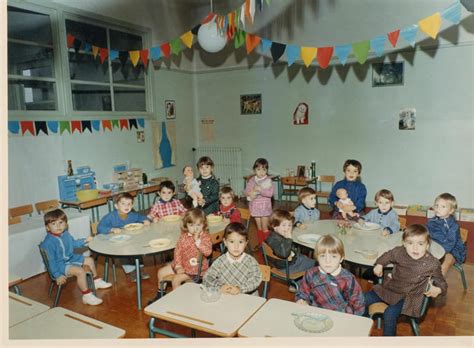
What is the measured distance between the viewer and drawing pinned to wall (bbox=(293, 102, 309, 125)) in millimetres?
6918

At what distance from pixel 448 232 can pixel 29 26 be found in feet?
17.2

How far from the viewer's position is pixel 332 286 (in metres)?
2.32

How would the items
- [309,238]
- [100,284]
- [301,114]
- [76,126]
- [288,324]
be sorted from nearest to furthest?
[288,324] < [309,238] < [100,284] < [76,126] < [301,114]

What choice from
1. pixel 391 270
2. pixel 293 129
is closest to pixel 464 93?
pixel 293 129

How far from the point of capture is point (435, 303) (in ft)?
10.8

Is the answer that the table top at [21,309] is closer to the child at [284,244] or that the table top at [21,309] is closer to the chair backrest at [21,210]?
the child at [284,244]

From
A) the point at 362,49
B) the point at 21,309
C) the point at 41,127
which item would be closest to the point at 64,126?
the point at 41,127

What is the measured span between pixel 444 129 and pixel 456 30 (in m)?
1.37

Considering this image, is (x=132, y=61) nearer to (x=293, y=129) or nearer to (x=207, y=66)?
(x=207, y=66)

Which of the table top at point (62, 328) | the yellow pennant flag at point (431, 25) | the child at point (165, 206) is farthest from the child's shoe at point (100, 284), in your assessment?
the yellow pennant flag at point (431, 25)

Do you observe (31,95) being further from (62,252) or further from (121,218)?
(62,252)

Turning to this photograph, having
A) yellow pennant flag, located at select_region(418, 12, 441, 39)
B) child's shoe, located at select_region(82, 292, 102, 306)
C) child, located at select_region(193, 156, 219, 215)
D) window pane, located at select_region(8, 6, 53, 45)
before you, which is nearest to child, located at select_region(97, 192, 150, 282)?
child's shoe, located at select_region(82, 292, 102, 306)

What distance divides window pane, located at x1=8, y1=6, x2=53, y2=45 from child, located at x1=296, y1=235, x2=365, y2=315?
457 cm

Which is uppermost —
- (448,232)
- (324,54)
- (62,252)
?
(324,54)
